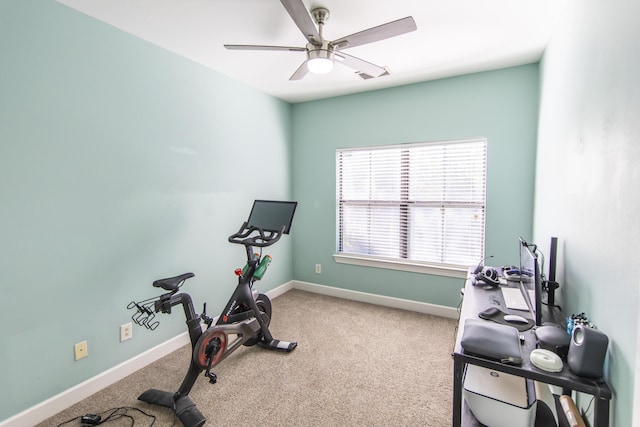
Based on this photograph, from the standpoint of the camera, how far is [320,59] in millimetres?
1922

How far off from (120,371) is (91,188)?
135 centimetres

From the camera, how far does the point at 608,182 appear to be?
1138 millimetres

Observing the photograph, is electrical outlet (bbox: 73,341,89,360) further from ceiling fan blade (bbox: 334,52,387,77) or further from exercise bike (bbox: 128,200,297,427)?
ceiling fan blade (bbox: 334,52,387,77)

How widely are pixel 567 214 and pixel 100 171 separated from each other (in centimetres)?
299

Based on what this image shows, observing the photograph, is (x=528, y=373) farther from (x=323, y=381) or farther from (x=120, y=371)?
(x=120, y=371)

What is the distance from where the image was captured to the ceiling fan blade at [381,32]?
1.60 metres

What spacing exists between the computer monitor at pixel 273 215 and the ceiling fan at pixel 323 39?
41.9 inches

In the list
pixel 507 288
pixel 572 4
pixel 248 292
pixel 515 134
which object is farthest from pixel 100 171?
pixel 515 134

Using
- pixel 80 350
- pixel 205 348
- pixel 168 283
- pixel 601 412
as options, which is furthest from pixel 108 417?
pixel 601 412

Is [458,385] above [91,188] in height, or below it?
below

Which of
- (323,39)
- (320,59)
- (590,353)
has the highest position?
(323,39)

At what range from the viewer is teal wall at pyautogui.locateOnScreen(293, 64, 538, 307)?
2.80m

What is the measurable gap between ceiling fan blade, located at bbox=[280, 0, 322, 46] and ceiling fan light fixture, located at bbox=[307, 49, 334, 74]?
0.17 ft

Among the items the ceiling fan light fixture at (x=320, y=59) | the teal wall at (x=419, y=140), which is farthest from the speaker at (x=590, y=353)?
the teal wall at (x=419, y=140)
